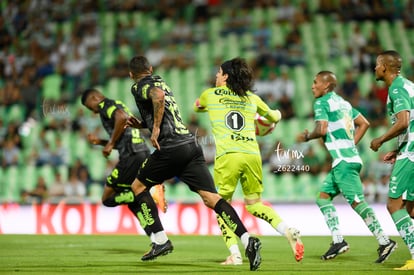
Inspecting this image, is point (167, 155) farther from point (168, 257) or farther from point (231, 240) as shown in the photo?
point (168, 257)

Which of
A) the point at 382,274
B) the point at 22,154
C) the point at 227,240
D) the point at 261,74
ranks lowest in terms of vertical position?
the point at 382,274

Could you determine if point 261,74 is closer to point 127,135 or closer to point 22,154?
point 22,154

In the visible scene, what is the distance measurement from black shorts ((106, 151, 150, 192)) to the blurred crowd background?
625 centimetres

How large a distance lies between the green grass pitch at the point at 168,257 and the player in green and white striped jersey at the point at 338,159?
18.9 inches

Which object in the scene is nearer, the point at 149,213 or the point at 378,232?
the point at 149,213

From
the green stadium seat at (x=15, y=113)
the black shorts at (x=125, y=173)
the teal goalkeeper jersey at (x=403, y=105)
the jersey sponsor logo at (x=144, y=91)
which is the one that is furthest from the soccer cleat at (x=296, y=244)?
the green stadium seat at (x=15, y=113)

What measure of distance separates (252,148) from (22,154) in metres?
11.9

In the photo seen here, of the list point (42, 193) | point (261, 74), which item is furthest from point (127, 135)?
point (261, 74)

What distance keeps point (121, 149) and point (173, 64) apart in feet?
40.4

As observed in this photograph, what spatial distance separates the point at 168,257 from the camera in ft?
35.9

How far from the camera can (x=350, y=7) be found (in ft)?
81.3

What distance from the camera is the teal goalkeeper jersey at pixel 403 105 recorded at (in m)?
9.07

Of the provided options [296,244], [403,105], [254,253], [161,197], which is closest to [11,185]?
[161,197]

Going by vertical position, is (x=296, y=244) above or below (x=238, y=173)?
below
